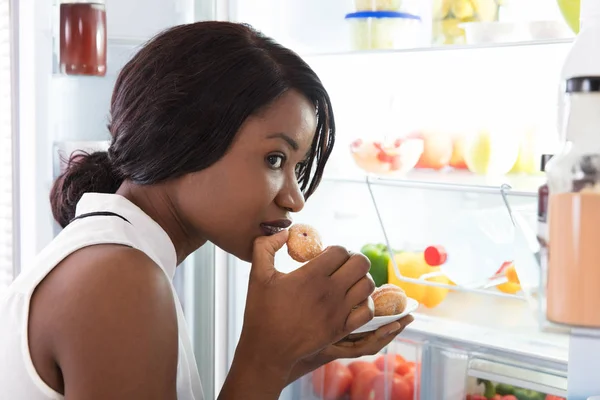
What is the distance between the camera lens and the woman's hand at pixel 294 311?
0.94 m

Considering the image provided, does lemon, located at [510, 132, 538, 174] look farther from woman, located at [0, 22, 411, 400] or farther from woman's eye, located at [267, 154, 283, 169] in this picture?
woman's eye, located at [267, 154, 283, 169]

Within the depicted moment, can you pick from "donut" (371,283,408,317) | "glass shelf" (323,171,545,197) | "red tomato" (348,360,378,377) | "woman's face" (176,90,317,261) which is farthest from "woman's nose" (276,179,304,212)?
"red tomato" (348,360,378,377)

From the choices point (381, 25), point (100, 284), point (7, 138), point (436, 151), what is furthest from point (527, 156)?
point (7, 138)

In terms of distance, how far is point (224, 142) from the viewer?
98 cm

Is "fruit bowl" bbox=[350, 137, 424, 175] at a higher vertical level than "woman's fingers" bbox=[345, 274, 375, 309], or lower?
higher

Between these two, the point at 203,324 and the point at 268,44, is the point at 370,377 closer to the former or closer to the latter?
the point at 203,324

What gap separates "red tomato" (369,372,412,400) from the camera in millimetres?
1742

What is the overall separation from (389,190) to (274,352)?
1.02 m

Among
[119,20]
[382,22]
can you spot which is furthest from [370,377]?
[119,20]

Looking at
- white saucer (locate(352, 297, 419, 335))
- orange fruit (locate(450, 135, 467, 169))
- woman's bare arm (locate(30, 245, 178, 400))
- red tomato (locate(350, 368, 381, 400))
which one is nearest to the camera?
woman's bare arm (locate(30, 245, 178, 400))

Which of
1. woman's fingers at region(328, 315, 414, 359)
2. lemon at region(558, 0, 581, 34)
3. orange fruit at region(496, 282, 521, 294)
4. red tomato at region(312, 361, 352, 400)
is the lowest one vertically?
red tomato at region(312, 361, 352, 400)

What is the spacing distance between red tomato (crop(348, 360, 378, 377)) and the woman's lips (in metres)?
0.87

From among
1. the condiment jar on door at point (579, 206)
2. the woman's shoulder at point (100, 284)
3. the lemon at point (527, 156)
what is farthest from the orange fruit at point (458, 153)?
the condiment jar on door at point (579, 206)

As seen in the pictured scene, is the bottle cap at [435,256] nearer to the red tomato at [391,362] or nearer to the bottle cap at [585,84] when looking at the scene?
the red tomato at [391,362]
